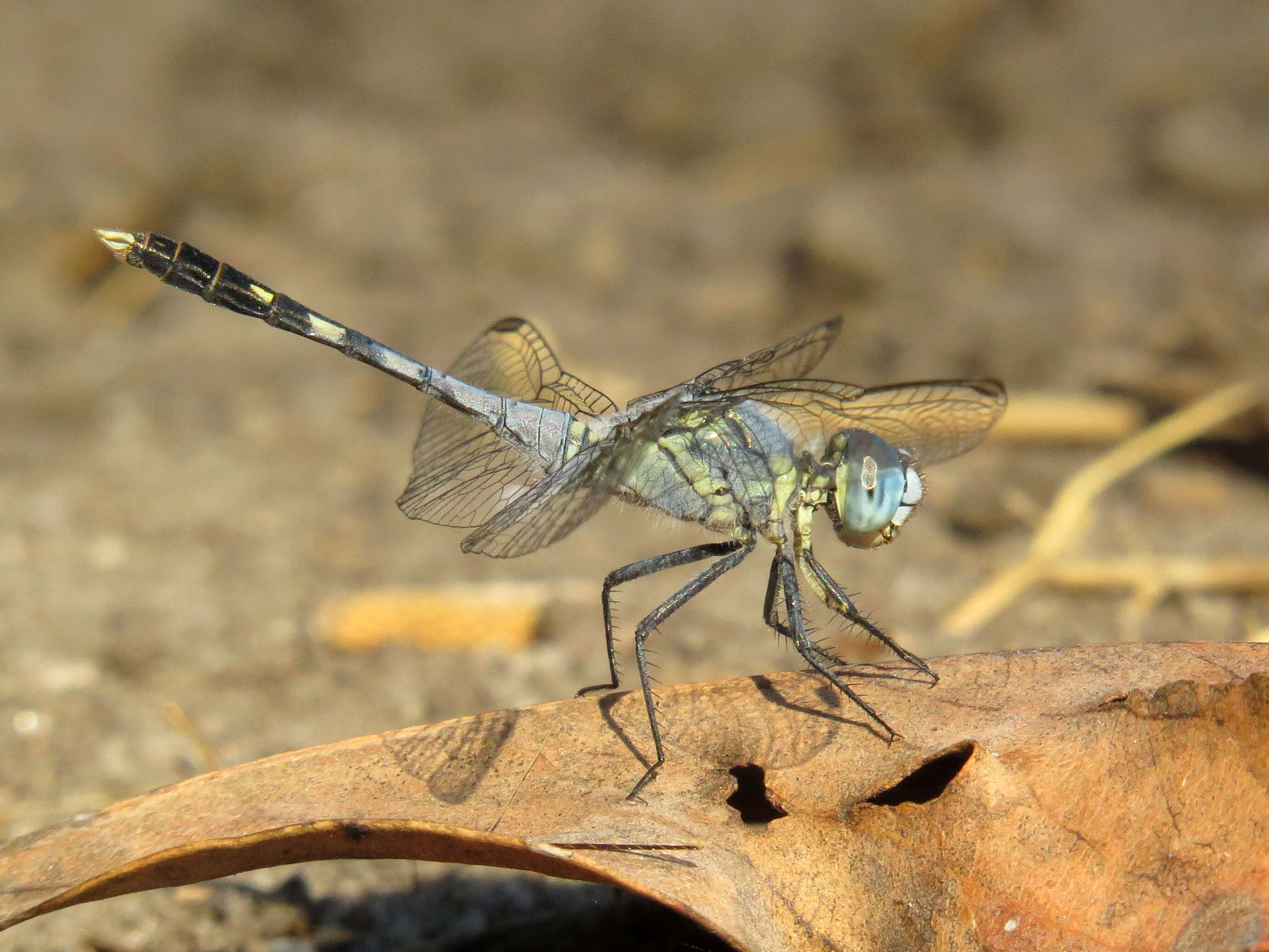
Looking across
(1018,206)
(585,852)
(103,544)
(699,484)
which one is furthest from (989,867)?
(1018,206)

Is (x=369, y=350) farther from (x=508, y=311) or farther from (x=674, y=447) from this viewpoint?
(x=508, y=311)

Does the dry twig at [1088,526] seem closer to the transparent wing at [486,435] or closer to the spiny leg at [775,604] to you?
the spiny leg at [775,604]

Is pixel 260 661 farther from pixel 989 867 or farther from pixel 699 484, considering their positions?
pixel 989 867

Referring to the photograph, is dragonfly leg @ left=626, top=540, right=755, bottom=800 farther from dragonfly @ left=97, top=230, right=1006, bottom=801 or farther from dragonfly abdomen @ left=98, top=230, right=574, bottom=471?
dragonfly abdomen @ left=98, top=230, right=574, bottom=471

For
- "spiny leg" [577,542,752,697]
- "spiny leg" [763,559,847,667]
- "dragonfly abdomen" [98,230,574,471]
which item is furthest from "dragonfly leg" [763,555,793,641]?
"dragonfly abdomen" [98,230,574,471]

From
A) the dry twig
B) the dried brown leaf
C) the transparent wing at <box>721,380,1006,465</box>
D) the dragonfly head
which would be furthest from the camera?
the dry twig

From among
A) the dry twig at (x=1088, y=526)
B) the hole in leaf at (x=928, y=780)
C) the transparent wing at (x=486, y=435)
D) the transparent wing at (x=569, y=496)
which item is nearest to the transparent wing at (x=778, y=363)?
the transparent wing at (x=569, y=496)
